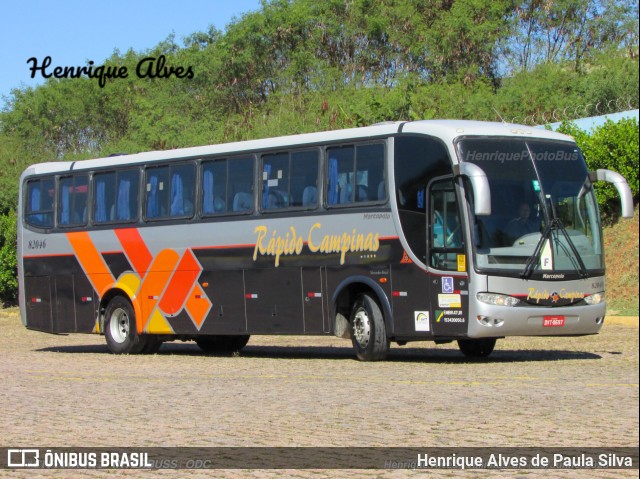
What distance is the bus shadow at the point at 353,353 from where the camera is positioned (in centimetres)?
2002

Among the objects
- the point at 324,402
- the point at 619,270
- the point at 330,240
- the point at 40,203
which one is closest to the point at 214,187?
the point at 330,240

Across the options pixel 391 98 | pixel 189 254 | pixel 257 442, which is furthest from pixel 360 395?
pixel 391 98

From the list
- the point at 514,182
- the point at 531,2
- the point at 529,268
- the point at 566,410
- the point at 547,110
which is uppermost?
the point at 531,2

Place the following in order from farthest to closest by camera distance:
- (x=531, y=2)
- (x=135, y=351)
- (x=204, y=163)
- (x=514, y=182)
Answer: (x=531, y=2) < (x=135, y=351) < (x=204, y=163) < (x=514, y=182)

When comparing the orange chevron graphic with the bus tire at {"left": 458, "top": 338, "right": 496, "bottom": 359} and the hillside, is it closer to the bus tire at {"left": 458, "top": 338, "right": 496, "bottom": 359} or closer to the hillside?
the bus tire at {"left": 458, "top": 338, "right": 496, "bottom": 359}

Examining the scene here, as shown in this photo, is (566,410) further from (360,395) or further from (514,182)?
(514,182)

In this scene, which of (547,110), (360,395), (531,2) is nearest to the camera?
(360,395)

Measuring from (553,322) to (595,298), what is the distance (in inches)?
31.7

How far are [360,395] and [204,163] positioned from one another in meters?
9.48

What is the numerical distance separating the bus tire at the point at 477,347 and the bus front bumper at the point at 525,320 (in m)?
2.75

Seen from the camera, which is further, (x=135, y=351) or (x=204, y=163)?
Result: (x=135, y=351)

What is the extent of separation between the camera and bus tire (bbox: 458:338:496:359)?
67.7ft

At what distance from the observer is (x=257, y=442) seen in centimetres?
1018

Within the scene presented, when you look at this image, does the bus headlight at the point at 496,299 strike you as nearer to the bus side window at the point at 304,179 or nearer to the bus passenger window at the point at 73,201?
the bus side window at the point at 304,179
